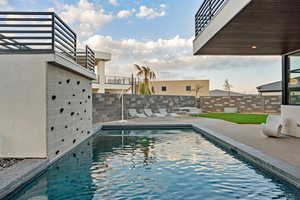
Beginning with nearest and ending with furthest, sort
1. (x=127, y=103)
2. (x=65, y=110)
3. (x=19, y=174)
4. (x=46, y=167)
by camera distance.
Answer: (x=19, y=174)
(x=46, y=167)
(x=65, y=110)
(x=127, y=103)

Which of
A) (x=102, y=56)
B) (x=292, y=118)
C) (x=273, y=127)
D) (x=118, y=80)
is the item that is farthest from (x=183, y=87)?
(x=273, y=127)

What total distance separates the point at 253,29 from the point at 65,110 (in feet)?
17.2

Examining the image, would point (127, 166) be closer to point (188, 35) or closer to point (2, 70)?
point (2, 70)

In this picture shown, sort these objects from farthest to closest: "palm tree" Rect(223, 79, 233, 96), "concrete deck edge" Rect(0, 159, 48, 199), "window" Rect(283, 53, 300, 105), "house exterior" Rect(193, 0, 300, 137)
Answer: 1. "palm tree" Rect(223, 79, 233, 96)
2. "window" Rect(283, 53, 300, 105)
3. "house exterior" Rect(193, 0, 300, 137)
4. "concrete deck edge" Rect(0, 159, 48, 199)

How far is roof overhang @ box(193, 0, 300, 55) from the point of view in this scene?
4965 millimetres

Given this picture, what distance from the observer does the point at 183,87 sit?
1442 inches

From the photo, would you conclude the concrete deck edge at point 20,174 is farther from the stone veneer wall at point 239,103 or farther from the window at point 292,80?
the stone veneer wall at point 239,103

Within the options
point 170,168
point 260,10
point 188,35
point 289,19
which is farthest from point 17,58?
point 188,35

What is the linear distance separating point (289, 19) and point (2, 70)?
617 centimetres

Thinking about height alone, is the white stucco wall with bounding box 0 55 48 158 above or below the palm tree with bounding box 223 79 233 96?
below

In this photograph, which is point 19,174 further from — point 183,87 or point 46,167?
point 183,87

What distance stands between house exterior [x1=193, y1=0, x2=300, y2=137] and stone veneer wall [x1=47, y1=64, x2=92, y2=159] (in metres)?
4.10

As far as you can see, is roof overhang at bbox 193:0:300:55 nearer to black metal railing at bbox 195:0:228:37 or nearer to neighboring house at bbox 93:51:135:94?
black metal railing at bbox 195:0:228:37

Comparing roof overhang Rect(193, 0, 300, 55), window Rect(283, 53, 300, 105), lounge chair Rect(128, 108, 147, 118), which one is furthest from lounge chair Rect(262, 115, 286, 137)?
lounge chair Rect(128, 108, 147, 118)
